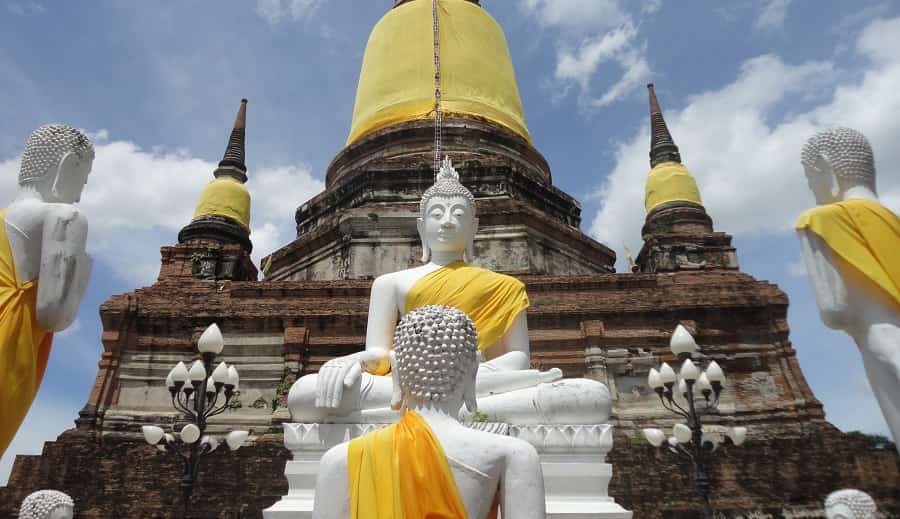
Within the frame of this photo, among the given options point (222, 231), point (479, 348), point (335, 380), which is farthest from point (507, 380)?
point (222, 231)

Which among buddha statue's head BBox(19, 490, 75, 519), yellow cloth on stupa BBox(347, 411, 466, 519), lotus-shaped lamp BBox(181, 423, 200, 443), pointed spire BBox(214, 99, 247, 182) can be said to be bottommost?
buddha statue's head BBox(19, 490, 75, 519)

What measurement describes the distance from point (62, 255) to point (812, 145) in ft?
13.9

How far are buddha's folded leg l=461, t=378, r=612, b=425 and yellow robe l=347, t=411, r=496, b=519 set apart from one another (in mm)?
1694

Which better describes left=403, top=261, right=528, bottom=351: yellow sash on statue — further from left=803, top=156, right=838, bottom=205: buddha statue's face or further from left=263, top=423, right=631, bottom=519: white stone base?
left=803, top=156, right=838, bottom=205: buddha statue's face

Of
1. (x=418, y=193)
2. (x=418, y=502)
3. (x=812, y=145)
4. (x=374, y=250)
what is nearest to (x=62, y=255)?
(x=418, y=502)

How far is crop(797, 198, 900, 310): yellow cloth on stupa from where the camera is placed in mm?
3252

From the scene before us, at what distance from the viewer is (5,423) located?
10.4 ft

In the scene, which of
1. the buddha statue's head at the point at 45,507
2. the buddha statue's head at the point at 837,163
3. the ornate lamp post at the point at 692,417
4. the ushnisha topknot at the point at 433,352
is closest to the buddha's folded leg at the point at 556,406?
the ushnisha topknot at the point at 433,352

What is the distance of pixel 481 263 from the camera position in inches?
513

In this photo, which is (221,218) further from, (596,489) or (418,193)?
(596,489)

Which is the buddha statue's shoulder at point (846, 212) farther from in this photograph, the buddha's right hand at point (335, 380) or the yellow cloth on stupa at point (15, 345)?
the yellow cloth on stupa at point (15, 345)

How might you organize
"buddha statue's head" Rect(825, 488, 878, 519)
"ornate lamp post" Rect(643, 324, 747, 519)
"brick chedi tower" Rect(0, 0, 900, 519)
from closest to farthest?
"buddha statue's head" Rect(825, 488, 878, 519), "ornate lamp post" Rect(643, 324, 747, 519), "brick chedi tower" Rect(0, 0, 900, 519)

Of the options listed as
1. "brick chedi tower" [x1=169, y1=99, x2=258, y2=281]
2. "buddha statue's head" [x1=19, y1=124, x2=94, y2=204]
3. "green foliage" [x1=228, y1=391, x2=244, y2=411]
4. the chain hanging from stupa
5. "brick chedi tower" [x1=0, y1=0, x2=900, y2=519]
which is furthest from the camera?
the chain hanging from stupa

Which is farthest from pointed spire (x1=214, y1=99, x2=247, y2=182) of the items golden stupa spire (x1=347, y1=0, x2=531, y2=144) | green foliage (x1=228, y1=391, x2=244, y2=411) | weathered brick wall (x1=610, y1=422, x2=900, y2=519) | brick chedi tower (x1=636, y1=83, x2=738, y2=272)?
weathered brick wall (x1=610, y1=422, x2=900, y2=519)
